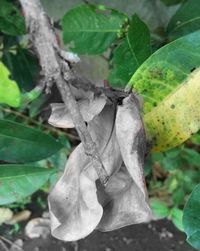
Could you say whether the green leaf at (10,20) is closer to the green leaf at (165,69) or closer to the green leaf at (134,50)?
the green leaf at (134,50)

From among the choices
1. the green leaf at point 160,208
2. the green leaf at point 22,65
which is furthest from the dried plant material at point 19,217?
the green leaf at point 22,65

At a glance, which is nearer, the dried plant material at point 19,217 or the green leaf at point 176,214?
the green leaf at point 176,214

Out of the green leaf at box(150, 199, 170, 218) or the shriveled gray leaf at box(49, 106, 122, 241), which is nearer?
the shriveled gray leaf at box(49, 106, 122, 241)

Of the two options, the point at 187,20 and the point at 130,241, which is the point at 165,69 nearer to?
the point at 187,20

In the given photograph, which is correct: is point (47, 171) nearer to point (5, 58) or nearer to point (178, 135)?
point (178, 135)

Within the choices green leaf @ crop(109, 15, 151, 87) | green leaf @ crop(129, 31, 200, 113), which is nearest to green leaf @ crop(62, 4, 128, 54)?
green leaf @ crop(109, 15, 151, 87)

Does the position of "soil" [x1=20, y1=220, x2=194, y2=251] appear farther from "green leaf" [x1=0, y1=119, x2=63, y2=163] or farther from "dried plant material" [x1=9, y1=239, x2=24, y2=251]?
"green leaf" [x1=0, y1=119, x2=63, y2=163]

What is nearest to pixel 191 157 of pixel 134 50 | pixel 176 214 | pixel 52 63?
pixel 176 214

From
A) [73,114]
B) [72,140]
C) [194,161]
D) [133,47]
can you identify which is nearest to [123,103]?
[73,114]
